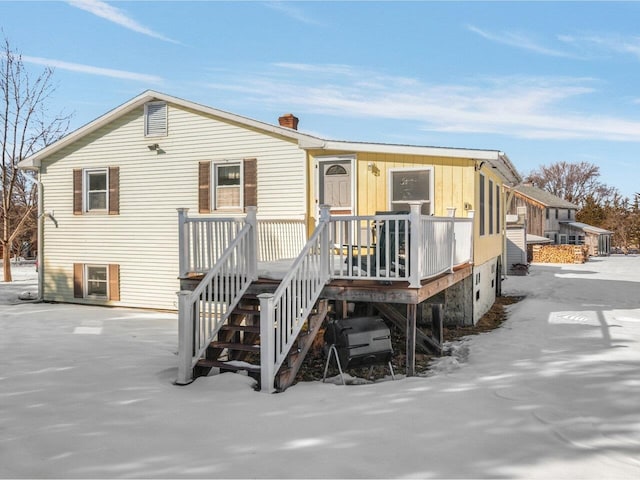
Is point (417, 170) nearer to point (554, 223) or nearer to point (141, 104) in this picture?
point (141, 104)

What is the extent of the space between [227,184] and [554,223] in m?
38.2

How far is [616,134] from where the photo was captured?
5488 centimetres

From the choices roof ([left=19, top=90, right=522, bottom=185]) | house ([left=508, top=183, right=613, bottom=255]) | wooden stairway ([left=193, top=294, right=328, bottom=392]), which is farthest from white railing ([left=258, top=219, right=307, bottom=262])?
house ([left=508, top=183, right=613, bottom=255])

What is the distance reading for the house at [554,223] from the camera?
40.1m

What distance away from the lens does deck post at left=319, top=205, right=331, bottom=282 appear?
262 inches

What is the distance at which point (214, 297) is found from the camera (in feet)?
22.2

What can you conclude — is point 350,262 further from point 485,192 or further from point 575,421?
point 485,192

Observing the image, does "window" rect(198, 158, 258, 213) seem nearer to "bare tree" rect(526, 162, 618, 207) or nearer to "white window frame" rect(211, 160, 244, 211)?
"white window frame" rect(211, 160, 244, 211)

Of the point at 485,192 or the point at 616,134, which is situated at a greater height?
the point at 616,134

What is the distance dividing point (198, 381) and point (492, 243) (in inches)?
400

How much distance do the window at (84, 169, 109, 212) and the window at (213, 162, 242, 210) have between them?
12.6ft

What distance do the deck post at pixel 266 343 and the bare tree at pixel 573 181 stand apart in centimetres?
6237

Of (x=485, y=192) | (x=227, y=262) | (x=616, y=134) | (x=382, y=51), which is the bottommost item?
(x=227, y=262)

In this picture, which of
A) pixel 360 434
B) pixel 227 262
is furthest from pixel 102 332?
pixel 360 434
